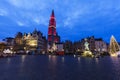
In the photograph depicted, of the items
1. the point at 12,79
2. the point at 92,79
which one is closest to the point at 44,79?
the point at 12,79

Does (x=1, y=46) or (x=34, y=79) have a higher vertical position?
(x=1, y=46)

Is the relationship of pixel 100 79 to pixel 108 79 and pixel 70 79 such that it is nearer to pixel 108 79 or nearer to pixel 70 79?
pixel 108 79

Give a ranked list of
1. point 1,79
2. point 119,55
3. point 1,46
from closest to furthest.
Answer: point 1,79 → point 1,46 → point 119,55

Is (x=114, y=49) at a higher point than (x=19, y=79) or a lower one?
higher

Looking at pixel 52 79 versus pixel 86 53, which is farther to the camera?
pixel 86 53

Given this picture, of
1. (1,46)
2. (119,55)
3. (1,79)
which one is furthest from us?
(119,55)

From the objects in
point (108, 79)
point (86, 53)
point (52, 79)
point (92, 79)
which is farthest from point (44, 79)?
point (86, 53)

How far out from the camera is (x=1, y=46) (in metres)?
143

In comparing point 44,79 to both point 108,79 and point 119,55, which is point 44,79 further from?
point 119,55

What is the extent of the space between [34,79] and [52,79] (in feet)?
10.1

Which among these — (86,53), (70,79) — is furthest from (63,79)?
(86,53)

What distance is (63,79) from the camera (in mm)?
30625

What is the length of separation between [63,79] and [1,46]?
122 meters

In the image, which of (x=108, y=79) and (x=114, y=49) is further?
(x=114, y=49)
